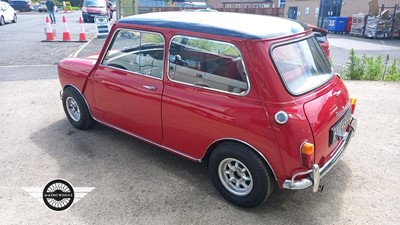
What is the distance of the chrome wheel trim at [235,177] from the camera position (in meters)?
2.83

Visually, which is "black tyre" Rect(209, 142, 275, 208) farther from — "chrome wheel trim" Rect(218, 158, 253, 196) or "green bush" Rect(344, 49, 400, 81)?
"green bush" Rect(344, 49, 400, 81)

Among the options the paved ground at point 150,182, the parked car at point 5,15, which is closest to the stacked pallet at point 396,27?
the paved ground at point 150,182

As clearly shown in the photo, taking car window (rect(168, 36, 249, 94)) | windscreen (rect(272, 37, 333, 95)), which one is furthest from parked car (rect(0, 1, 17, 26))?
windscreen (rect(272, 37, 333, 95))

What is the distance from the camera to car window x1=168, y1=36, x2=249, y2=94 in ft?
8.90

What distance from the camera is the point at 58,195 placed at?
3.10 m

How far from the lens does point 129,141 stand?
4191 millimetres

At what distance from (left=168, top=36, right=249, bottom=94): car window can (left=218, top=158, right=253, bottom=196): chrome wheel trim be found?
71 cm

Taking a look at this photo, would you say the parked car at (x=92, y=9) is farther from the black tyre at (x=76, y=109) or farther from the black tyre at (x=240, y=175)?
the black tyre at (x=240, y=175)

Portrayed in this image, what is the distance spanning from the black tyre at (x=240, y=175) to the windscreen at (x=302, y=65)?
699mm

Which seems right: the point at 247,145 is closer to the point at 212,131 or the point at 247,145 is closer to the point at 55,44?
the point at 212,131

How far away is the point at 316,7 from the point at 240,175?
26775 millimetres

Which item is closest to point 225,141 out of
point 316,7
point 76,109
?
point 76,109

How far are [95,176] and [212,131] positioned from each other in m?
1.50

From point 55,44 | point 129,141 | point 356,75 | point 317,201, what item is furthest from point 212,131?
point 55,44
